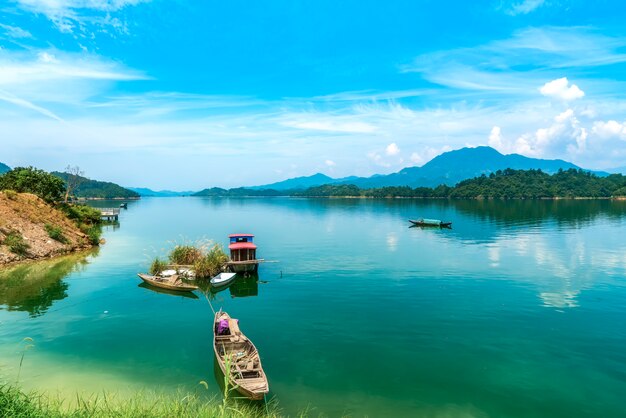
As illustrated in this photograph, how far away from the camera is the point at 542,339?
2823 cm

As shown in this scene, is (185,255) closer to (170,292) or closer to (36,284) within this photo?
(170,292)

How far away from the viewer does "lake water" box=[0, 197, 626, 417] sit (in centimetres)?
2122

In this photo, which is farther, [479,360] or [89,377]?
[479,360]

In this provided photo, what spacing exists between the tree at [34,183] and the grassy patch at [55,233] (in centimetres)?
1708

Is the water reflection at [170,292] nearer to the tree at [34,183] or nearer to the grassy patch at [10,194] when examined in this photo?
the grassy patch at [10,194]

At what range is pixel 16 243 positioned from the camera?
5366 cm

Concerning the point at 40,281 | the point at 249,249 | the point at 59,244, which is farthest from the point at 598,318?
the point at 59,244

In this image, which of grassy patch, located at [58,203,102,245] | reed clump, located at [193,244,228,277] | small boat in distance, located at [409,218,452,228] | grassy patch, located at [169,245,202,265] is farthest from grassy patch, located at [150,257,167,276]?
small boat in distance, located at [409,218,452,228]

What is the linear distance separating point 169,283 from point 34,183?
56.2 meters

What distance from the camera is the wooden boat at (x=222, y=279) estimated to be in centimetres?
4309

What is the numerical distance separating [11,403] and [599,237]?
9666cm

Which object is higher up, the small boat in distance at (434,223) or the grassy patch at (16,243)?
the grassy patch at (16,243)

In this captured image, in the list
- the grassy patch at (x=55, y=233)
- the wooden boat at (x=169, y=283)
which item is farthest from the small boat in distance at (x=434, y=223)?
the grassy patch at (x=55, y=233)

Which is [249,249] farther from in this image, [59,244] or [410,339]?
[59,244]
